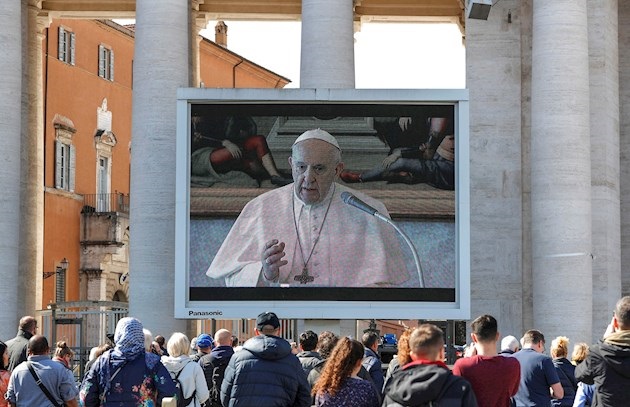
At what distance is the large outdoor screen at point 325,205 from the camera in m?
32.1

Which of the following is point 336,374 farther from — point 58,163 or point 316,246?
point 58,163

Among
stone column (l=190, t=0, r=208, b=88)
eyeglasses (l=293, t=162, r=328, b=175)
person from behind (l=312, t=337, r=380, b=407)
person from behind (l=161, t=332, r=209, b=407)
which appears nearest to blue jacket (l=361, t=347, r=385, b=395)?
person from behind (l=161, t=332, r=209, b=407)

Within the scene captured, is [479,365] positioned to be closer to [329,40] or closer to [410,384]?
[410,384]

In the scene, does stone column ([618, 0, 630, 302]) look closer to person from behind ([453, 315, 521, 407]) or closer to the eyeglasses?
the eyeglasses

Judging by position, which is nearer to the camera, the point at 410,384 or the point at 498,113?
the point at 410,384

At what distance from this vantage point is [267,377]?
14.8 metres

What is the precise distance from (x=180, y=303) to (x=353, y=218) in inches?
151

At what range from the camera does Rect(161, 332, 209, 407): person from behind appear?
1811 centimetres

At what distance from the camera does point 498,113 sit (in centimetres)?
3797

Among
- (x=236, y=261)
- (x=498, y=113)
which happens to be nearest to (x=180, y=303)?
(x=236, y=261)

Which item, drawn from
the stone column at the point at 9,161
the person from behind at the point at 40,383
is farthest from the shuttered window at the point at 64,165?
the person from behind at the point at 40,383

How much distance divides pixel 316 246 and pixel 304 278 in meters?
0.68

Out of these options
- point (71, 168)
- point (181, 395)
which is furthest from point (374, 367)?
point (71, 168)

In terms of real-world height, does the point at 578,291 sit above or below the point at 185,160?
below
